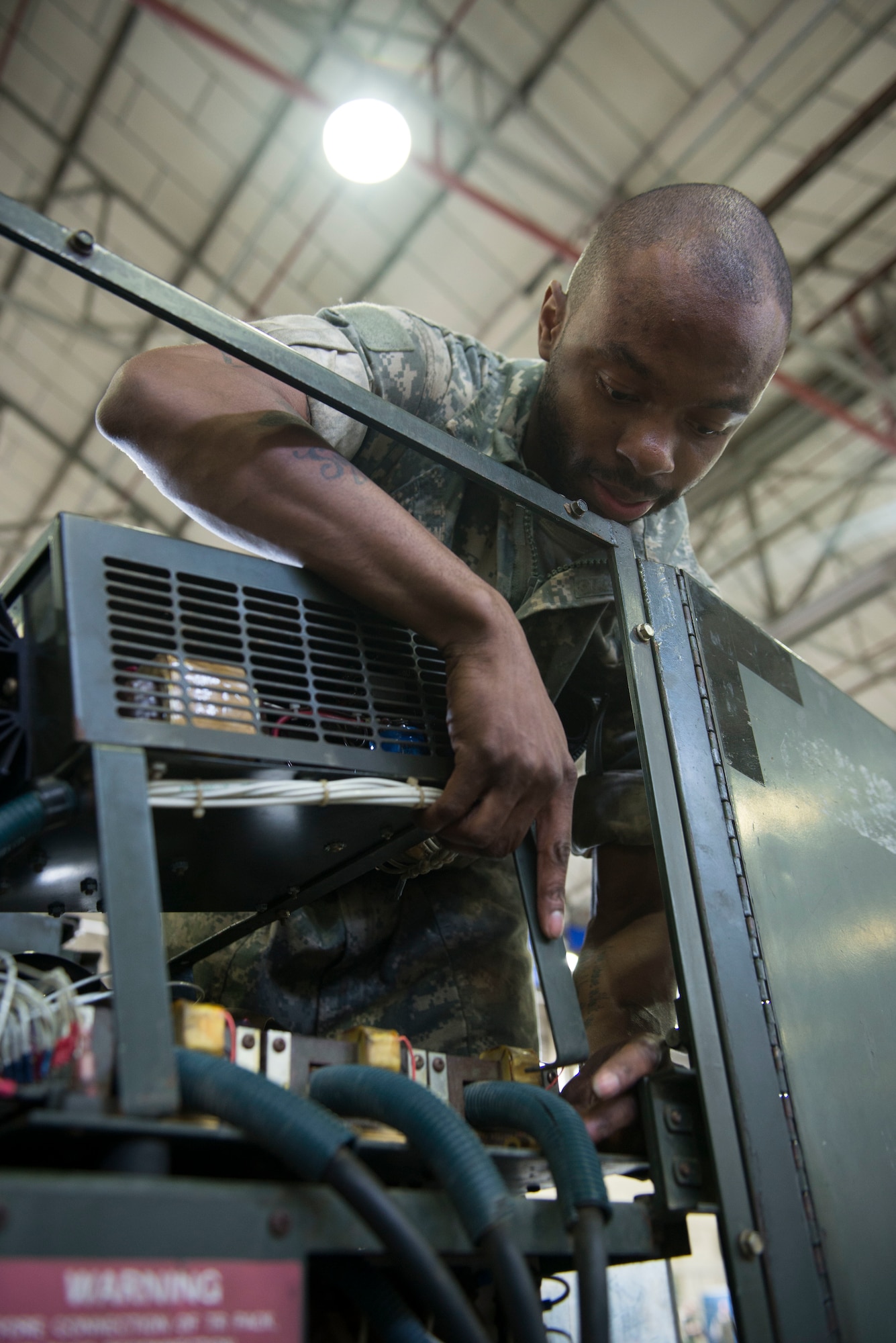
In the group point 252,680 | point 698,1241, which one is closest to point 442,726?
point 252,680

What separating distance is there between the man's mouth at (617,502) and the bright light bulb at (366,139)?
328 cm

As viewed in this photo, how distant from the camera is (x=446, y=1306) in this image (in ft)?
2.20

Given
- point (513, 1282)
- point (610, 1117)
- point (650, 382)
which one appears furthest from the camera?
point (650, 382)

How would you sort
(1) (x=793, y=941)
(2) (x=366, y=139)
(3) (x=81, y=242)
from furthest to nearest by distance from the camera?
(2) (x=366, y=139) < (1) (x=793, y=941) < (3) (x=81, y=242)

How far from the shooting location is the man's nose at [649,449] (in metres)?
1.34

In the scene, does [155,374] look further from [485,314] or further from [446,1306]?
[485,314]

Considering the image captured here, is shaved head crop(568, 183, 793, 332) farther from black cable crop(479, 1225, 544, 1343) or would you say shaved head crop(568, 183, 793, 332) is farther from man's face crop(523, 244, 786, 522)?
black cable crop(479, 1225, 544, 1343)

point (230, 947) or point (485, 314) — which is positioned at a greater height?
point (485, 314)

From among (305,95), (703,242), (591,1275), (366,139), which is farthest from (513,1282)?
(305,95)

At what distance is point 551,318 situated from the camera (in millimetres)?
1667

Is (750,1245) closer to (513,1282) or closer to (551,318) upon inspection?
(513,1282)

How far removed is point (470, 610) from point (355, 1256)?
578mm

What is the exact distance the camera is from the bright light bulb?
13.3 ft

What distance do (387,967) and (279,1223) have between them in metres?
0.78
